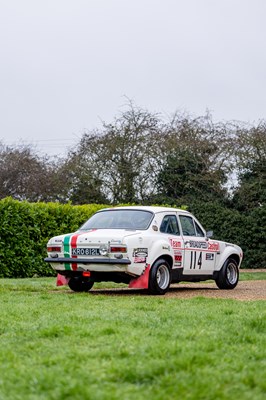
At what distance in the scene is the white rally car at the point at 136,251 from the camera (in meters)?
13.2

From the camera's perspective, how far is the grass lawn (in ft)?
15.6

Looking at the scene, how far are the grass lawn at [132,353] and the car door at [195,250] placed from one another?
501cm

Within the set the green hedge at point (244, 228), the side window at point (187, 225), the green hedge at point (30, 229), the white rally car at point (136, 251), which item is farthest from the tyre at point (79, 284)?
the green hedge at point (244, 228)

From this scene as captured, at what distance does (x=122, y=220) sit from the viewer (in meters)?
→ 14.2

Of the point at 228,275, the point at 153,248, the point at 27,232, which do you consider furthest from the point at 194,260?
the point at 27,232

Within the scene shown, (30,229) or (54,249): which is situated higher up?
(30,229)

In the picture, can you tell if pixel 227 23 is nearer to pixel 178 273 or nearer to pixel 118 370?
pixel 178 273

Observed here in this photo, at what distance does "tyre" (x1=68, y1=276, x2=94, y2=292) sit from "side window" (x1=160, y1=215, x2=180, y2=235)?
5.91 ft

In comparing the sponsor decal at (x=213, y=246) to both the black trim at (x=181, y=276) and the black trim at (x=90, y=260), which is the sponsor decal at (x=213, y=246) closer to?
the black trim at (x=181, y=276)

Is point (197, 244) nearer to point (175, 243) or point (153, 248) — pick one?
point (175, 243)

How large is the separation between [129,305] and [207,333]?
11.4 ft

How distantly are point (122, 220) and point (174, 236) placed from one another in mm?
1112

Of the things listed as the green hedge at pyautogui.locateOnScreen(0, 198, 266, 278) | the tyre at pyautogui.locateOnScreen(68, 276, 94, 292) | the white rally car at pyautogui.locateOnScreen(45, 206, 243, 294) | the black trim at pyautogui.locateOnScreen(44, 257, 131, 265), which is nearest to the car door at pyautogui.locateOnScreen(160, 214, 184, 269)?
the white rally car at pyautogui.locateOnScreen(45, 206, 243, 294)

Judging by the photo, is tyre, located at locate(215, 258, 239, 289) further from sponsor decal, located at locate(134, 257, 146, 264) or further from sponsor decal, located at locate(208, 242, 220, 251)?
sponsor decal, located at locate(134, 257, 146, 264)
